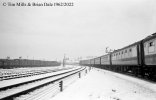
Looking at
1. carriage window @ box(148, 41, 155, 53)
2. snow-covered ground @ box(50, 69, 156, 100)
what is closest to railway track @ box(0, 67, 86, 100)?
snow-covered ground @ box(50, 69, 156, 100)

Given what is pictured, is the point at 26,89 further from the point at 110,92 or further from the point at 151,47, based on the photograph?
the point at 151,47

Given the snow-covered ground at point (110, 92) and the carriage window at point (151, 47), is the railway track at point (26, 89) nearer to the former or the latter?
the snow-covered ground at point (110, 92)

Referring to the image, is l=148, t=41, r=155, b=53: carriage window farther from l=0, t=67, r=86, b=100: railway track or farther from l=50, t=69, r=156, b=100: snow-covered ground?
l=0, t=67, r=86, b=100: railway track

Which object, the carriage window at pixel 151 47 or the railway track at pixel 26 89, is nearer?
the railway track at pixel 26 89

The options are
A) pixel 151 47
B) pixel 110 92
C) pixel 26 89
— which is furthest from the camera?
pixel 151 47

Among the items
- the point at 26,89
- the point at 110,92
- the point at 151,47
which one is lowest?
the point at 110,92

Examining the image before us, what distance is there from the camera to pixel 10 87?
35.8ft

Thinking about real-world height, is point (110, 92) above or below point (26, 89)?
below

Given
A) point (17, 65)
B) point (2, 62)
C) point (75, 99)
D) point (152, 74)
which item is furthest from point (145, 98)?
point (17, 65)

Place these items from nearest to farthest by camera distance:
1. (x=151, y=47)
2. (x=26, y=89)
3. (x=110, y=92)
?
(x=26, y=89) < (x=110, y=92) < (x=151, y=47)

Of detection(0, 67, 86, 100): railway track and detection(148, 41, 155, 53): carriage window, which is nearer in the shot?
detection(0, 67, 86, 100): railway track

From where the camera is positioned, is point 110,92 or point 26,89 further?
point 110,92

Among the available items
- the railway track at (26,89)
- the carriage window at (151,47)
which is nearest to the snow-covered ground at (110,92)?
the railway track at (26,89)

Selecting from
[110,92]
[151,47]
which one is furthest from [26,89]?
[151,47]
